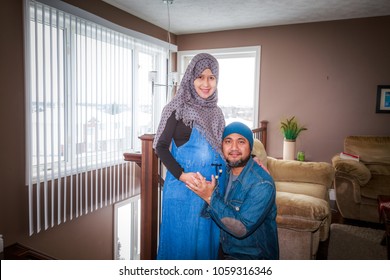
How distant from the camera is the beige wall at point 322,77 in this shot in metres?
3.75

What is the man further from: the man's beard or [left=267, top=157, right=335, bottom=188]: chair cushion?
[left=267, top=157, right=335, bottom=188]: chair cushion

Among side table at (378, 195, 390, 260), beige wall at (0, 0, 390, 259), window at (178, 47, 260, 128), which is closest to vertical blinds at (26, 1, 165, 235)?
beige wall at (0, 0, 390, 259)

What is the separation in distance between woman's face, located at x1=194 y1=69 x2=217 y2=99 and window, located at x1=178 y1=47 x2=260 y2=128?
2899 mm

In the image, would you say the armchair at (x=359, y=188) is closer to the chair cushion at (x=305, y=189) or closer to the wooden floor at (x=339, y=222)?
the wooden floor at (x=339, y=222)

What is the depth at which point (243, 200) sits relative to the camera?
1192mm

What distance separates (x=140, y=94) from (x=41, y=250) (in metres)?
1.97

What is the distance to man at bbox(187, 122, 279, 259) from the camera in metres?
1.17

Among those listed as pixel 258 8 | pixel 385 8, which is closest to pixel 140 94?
pixel 258 8

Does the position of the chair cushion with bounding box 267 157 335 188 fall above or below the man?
below

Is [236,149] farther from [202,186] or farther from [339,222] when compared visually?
[339,222]

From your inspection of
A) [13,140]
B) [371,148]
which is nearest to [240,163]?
[13,140]

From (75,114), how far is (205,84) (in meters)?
1.98
